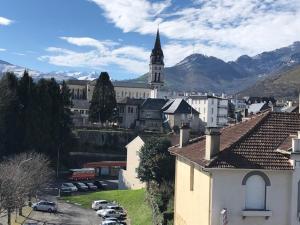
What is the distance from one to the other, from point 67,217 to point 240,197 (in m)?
31.9

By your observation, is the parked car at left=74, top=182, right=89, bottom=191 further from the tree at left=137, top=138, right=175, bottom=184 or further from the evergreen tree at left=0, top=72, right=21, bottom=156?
the tree at left=137, top=138, right=175, bottom=184

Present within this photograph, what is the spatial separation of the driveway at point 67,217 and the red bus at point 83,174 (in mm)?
20775

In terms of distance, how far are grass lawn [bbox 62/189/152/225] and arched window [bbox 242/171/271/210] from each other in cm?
2248

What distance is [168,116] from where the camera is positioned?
112812mm

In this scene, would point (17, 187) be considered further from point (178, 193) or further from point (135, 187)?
point (135, 187)

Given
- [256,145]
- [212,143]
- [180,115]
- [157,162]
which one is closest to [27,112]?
[157,162]

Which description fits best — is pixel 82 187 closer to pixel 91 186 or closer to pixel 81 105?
pixel 91 186

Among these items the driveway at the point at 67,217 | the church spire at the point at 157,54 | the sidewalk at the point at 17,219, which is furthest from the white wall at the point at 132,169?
the church spire at the point at 157,54

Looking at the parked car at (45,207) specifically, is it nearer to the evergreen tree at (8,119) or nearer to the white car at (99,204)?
the white car at (99,204)

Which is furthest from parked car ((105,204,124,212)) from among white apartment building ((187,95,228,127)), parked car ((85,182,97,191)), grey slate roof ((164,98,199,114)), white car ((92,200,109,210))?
white apartment building ((187,95,228,127))

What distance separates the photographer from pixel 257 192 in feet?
65.8

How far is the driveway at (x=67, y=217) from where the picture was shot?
46.5 meters

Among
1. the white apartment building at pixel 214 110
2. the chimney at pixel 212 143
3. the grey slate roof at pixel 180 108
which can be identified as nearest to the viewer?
the chimney at pixel 212 143

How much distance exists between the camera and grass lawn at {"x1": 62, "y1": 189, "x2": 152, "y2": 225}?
147ft
